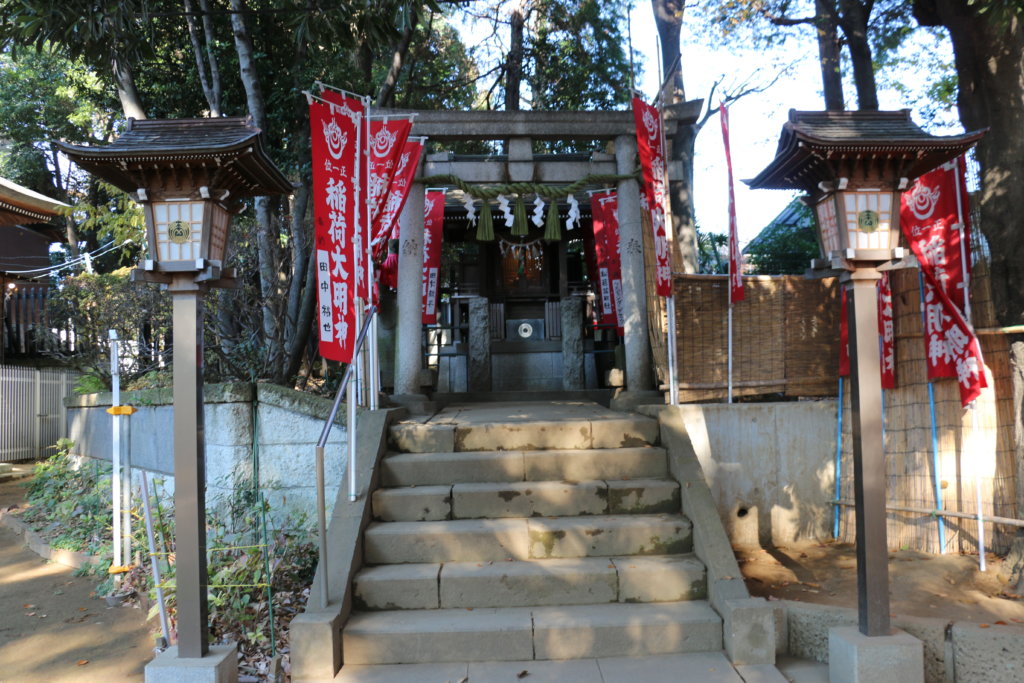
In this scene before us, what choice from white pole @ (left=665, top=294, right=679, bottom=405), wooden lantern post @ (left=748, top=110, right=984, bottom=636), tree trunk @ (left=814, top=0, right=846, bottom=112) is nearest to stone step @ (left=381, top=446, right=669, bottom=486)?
white pole @ (left=665, top=294, right=679, bottom=405)

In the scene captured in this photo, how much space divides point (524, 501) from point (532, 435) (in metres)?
0.81

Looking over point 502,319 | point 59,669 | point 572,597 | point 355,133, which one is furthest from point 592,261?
point 59,669

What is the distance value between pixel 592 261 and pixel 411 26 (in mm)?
5028

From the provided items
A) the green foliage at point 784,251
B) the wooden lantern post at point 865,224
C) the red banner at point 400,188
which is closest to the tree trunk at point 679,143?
the green foliage at point 784,251

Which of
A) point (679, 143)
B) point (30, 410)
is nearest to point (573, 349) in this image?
point (679, 143)

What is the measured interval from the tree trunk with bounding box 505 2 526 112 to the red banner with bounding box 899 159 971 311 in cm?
1072

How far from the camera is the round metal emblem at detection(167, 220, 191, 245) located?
14.3 ft

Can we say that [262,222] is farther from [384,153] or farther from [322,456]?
[322,456]

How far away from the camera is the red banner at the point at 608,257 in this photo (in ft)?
31.0

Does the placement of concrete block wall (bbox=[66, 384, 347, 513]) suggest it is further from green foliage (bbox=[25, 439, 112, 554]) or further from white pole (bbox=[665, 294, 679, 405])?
white pole (bbox=[665, 294, 679, 405])

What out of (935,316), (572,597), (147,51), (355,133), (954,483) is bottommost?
(572,597)

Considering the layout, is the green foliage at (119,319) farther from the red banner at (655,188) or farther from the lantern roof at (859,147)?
the lantern roof at (859,147)

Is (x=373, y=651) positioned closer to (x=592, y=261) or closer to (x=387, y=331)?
(x=387, y=331)

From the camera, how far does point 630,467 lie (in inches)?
236
